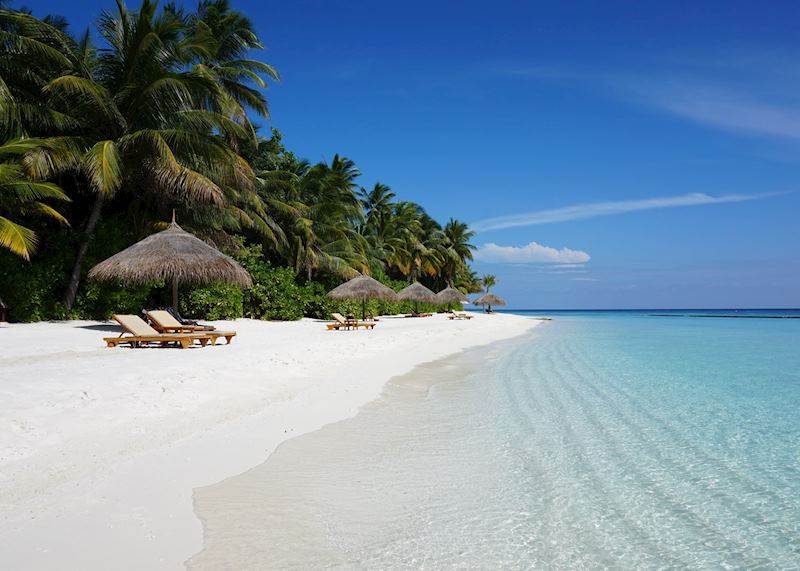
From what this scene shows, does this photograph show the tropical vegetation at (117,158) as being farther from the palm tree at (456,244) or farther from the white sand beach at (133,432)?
the palm tree at (456,244)

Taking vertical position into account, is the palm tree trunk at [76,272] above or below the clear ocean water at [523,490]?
above

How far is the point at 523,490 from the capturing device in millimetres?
3842

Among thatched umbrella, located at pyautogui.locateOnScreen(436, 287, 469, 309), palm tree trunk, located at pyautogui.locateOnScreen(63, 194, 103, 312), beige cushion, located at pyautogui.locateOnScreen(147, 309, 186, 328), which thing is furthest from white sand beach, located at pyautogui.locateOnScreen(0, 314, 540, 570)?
thatched umbrella, located at pyautogui.locateOnScreen(436, 287, 469, 309)

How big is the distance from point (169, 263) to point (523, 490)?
32.4 ft

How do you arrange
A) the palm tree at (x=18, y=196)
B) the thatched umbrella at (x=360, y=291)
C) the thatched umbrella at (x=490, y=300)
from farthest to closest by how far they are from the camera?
the thatched umbrella at (x=490, y=300)
the thatched umbrella at (x=360, y=291)
the palm tree at (x=18, y=196)

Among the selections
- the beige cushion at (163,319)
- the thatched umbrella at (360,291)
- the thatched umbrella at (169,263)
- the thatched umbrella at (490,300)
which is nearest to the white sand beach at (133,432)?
the beige cushion at (163,319)

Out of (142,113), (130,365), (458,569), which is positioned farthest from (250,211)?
(458,569)

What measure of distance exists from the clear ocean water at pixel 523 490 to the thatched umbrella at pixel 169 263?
6.47 metres

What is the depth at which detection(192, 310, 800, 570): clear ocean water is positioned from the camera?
286 cm

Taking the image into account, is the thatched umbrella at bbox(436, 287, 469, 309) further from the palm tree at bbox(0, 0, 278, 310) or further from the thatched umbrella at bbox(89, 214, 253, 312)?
the thatched umbrella at bbox(89, 214, 253, 312)

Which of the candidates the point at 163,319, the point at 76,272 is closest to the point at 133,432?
the point at 163,319

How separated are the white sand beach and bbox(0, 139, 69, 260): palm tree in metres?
2.19

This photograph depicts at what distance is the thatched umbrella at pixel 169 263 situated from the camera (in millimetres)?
11688

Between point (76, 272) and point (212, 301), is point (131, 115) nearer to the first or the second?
point (76, 272)
